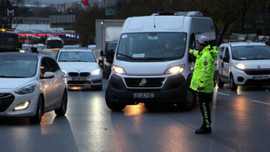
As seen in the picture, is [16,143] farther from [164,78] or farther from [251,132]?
[164,78]

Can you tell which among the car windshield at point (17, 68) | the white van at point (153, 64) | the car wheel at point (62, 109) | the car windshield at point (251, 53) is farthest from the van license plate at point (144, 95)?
the car windshield at point (251, 53)

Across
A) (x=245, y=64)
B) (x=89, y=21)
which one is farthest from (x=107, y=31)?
(x=89, y=21)

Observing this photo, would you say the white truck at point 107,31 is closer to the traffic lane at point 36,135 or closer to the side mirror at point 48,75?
the side mirror at point 48,75

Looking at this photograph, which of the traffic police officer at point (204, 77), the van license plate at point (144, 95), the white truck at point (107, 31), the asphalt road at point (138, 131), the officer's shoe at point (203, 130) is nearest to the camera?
the asphalt road at point (138, 131)

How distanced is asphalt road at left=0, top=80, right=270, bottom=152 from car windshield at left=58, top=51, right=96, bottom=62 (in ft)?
30.7

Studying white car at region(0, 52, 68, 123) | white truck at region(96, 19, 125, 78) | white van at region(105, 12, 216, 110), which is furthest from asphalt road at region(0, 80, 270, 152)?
white truck at region(96, 19, 125, 78)

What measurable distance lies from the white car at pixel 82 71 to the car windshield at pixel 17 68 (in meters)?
10.5

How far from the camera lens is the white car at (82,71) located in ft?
79.0

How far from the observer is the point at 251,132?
36.3 ft

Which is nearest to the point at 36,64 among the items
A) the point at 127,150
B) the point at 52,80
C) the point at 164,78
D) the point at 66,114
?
the point at 52,80

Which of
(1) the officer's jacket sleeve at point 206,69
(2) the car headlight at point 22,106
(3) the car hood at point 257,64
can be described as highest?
(1) the officer's jacket sleeve at point 206,69

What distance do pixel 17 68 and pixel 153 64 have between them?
341 cm

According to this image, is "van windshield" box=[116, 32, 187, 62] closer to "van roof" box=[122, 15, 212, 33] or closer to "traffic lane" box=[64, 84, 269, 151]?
"van roof" box=[122, 15, 212, 33]

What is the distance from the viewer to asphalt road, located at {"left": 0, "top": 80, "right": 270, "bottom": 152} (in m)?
9.42
